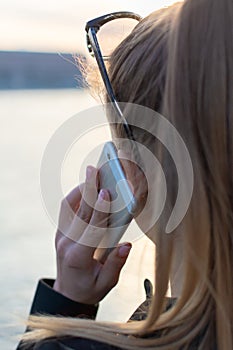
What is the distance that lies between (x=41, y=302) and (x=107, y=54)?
303 mm

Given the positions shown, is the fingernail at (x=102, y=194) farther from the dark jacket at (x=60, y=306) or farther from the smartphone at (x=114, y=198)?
the dark jacket at (x=60, y=306)

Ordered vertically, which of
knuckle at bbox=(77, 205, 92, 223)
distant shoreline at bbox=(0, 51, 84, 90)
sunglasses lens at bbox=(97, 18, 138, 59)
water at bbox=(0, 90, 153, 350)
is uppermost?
sunglasses lens at bbox=(97, 18, 138, 59)

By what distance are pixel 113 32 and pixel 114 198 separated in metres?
0.22

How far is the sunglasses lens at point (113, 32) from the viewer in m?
0.95

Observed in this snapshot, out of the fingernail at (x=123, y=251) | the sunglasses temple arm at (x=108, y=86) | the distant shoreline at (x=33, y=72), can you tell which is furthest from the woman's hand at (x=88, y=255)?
the distant shoreline at (x=33, y=72)

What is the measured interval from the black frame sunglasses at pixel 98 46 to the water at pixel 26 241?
0.10 m

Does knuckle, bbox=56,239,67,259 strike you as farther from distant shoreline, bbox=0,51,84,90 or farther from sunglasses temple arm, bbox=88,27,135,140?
distant shoreline, bbox=0,51,84,90

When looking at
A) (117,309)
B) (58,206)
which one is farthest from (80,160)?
(117,309)

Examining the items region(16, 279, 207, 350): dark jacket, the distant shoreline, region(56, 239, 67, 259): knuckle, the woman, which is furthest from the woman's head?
the distant shoreline

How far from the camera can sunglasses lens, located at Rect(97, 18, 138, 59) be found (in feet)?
3.12

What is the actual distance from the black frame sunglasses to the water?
0.33 feet

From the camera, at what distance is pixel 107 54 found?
927mm

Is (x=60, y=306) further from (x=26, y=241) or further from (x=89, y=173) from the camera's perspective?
(x=26, y=241)

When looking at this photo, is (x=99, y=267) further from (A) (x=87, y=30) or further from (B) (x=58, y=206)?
(A) (x=87, y=30)
